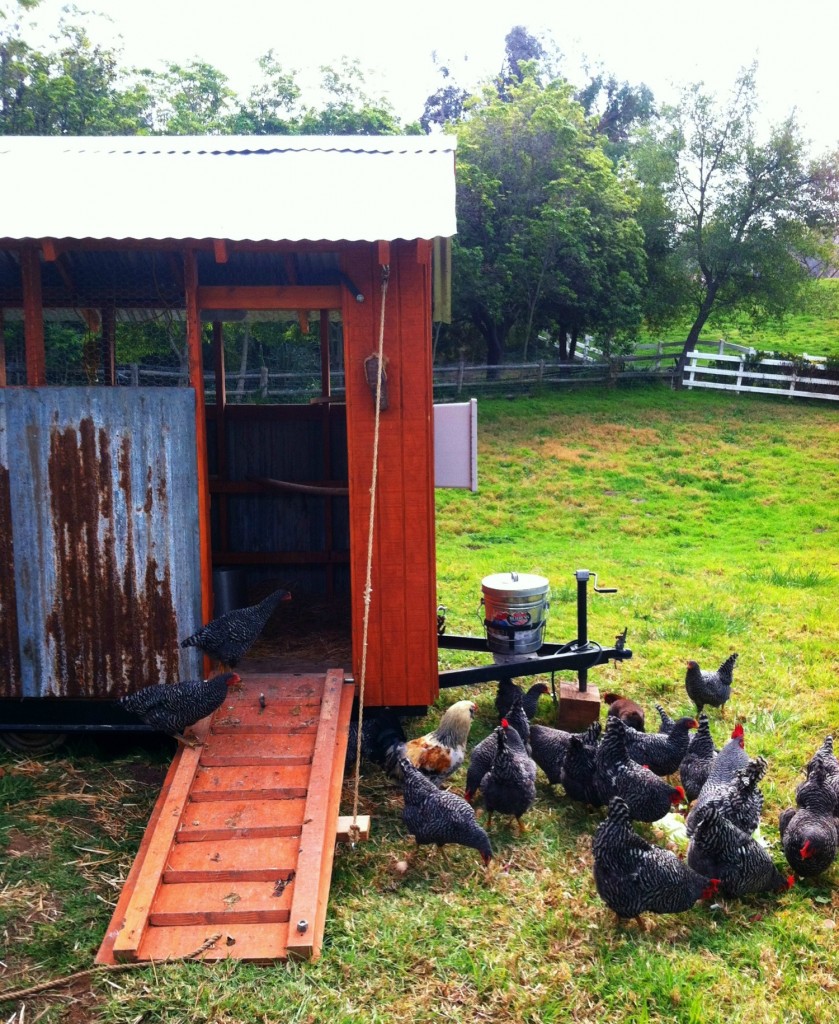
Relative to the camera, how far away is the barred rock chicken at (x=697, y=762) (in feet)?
19.8

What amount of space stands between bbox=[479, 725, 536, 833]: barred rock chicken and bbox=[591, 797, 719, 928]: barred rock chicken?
0.87 meters

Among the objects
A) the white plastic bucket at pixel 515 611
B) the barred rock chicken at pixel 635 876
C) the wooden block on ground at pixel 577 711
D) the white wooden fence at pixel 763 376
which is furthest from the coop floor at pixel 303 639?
the white wooden fence at pixel 763 376

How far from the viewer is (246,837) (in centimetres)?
505

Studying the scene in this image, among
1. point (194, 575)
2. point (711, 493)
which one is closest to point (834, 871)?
point (194, 575)

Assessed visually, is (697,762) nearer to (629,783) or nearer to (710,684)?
(629,783)

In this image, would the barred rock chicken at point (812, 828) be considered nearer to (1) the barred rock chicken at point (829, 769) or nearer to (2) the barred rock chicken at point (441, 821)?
(1) the barred rock chicken at point (829, 769)

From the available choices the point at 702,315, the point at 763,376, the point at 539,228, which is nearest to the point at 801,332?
the point at 702,315

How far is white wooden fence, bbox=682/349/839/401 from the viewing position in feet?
79.7

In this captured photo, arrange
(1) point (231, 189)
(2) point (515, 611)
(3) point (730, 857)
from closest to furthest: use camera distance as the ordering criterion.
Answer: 1. (3) point (730, 857)
2. (1) point (231, 189)
3. (2) point (515, 611)

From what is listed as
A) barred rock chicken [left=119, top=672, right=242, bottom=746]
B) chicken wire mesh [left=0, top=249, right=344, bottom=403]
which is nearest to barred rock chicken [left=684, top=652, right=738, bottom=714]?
barred rock chicken [left=119, top=672, right=242, bottom=746]

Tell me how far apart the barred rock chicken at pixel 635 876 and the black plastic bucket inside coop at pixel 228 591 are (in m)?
4.41

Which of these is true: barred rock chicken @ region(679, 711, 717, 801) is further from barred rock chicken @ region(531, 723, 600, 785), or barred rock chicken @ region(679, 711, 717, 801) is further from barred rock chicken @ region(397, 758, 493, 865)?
barred rock chicken @ region(397, 758, 493, 865)

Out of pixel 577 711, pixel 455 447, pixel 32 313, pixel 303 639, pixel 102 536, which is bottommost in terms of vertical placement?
pixel 577 711

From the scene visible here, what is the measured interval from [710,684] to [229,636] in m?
4.07
